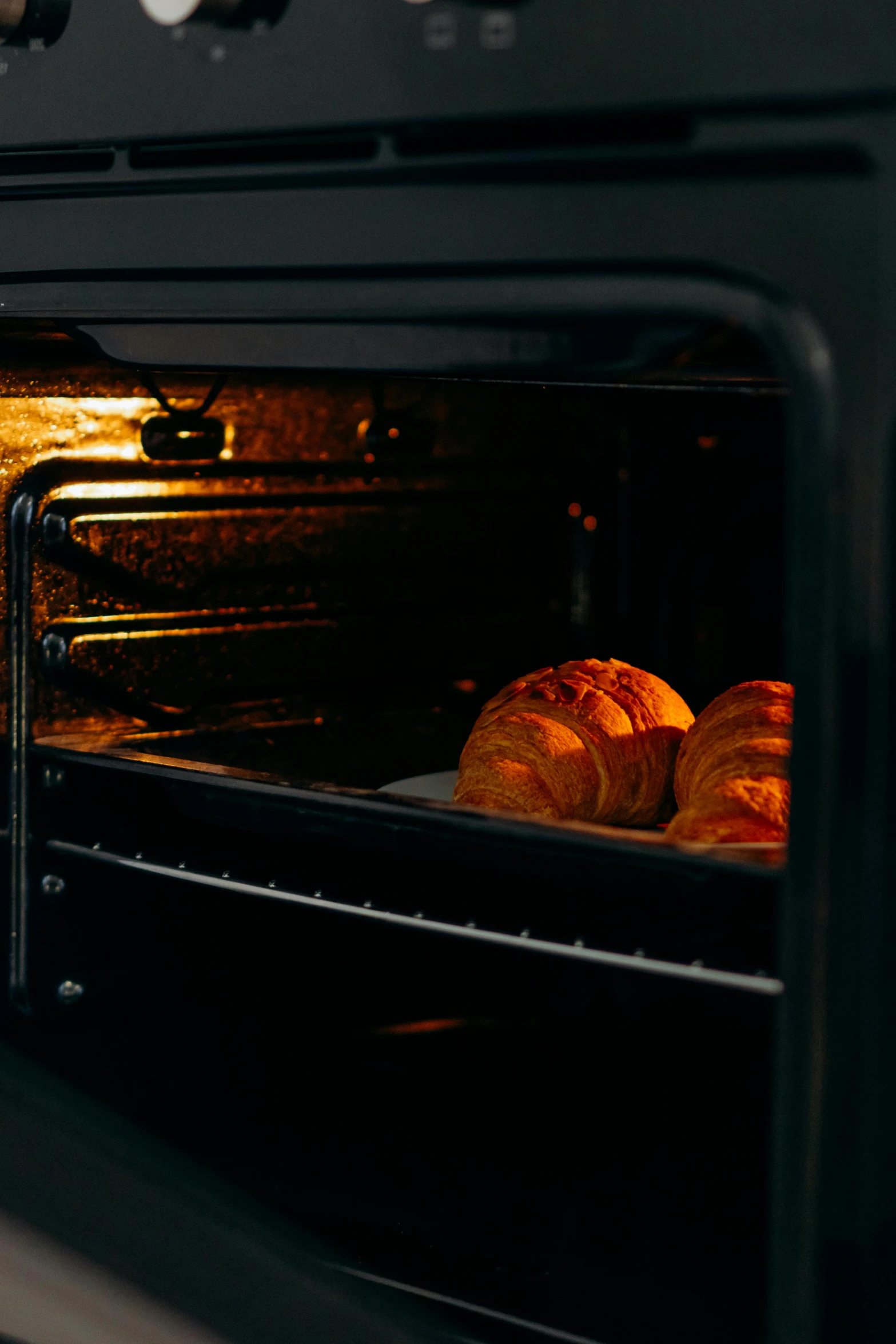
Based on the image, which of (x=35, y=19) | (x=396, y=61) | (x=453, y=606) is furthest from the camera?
(x=453, y=606)

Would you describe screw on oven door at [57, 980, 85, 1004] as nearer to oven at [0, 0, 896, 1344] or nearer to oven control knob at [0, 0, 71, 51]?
oven at [0, 0, 896, 1344]

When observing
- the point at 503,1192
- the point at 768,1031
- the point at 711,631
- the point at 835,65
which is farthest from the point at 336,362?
the point at 711,631

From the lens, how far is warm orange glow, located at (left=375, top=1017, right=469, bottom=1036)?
1.02 meters

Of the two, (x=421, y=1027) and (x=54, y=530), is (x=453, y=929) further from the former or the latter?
(x=54, y=530)

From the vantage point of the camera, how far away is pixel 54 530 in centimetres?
107

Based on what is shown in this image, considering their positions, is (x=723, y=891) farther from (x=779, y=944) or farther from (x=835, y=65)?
(x=835, y=65)

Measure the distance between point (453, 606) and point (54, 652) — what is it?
1.18ft

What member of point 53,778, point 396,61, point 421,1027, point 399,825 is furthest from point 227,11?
point 421,1027

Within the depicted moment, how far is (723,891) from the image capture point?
27.8 inches

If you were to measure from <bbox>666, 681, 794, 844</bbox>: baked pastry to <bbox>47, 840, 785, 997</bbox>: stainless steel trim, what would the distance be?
8cm

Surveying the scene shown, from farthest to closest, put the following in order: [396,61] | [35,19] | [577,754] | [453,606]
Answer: [453,606], [577,754], [35,19], [396,61]

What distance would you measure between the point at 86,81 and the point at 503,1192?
656 mm

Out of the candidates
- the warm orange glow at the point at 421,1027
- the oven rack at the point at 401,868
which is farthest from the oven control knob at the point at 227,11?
the warm orange glow at the point at 421,1027

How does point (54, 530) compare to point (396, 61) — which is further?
point (54, 530)
